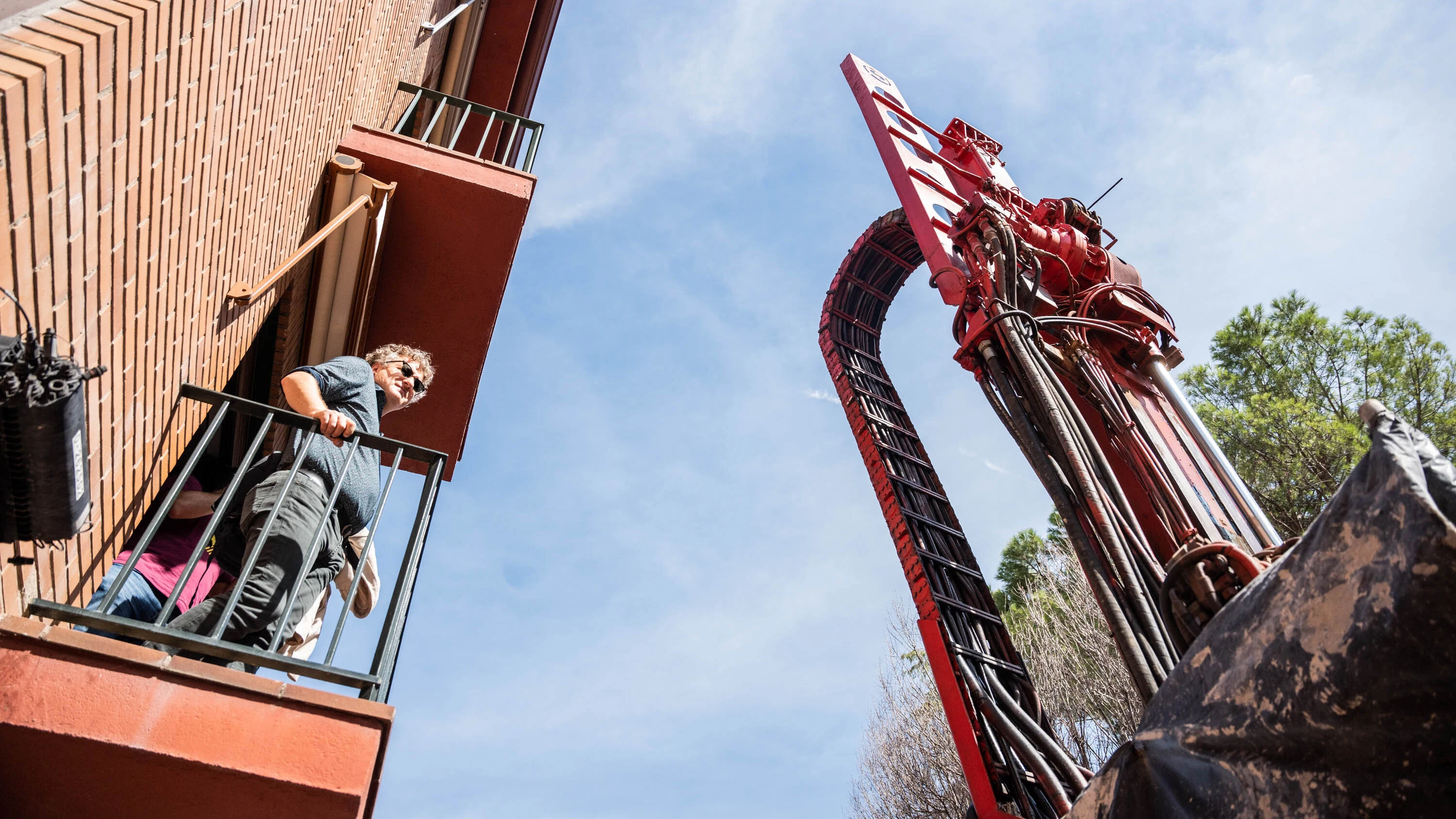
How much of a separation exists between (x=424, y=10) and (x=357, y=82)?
2231 mm

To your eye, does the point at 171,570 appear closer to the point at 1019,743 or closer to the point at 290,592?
the point at 290,592

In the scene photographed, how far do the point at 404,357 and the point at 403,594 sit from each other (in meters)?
1.26

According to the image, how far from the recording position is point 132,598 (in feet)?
9.45

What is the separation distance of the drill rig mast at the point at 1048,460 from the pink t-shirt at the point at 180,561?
12.5 feet

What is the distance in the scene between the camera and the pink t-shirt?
303cm

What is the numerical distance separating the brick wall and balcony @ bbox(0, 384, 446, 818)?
0.22 meters

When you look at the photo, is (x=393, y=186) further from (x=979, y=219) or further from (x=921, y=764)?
(x=921, y=764)

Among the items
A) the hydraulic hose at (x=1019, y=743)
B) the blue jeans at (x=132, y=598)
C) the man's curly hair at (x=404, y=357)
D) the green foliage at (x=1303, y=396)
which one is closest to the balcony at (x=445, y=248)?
the man's curly hair at (x=404, y=357)

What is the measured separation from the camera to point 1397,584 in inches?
64.2

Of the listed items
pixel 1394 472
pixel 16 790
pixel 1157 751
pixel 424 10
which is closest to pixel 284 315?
pixel 16 790

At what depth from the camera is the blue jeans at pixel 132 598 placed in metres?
2.79

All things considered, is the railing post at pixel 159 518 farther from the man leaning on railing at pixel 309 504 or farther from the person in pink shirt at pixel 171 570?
the man leaning on railing at pixel 309 504

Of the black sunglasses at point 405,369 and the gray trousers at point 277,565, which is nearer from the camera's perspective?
the gray trousers at point 277,565

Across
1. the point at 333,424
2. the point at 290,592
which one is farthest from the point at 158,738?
the point at 333,424
